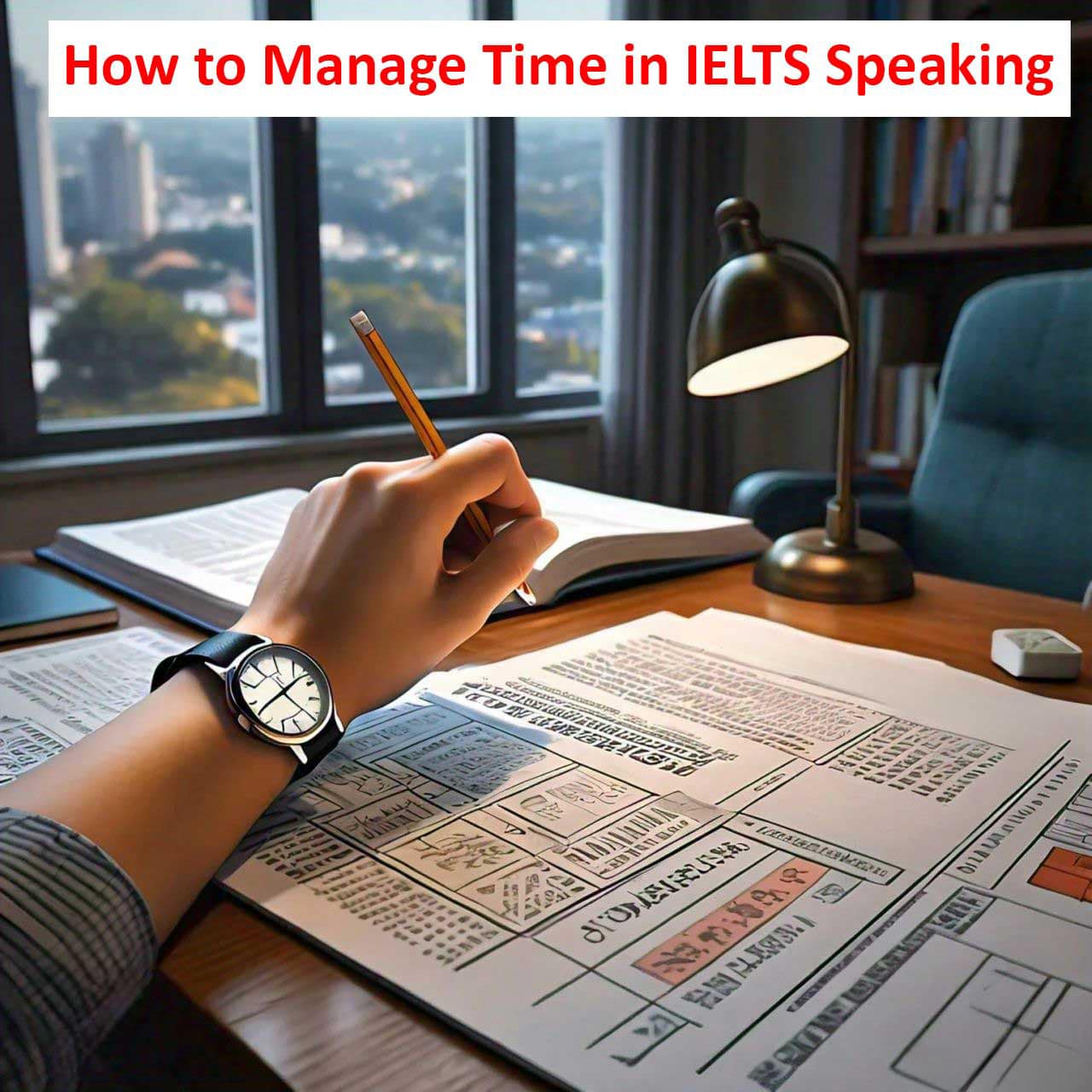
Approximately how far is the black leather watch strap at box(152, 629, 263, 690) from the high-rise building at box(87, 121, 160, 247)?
1638mm

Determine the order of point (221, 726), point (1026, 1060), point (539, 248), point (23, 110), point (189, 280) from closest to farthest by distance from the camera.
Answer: point (1026, 1060)
point (221, 726)
point (23, 110)
point (189, 280)
point (539, 248)

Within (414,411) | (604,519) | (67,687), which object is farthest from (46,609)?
(604,519)

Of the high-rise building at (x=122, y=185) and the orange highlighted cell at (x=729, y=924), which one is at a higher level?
the high-rise building at (x=122, y=185)

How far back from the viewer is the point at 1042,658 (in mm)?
699

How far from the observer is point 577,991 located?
362mm

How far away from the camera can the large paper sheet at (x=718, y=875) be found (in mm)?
340

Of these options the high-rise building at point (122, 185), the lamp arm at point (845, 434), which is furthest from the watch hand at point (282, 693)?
the high-rise building at point (122, 185)

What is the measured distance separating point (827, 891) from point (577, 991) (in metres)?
0.12

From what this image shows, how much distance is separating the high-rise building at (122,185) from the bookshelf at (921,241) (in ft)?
4.49

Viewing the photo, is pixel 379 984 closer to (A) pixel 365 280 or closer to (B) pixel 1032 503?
(B) pixel 1032 503

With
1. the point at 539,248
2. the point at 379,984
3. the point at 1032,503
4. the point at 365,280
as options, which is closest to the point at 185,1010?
the point at 379,984

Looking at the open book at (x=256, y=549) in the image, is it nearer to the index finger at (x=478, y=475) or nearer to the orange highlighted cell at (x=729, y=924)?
the index finger at (x=478, y=475)

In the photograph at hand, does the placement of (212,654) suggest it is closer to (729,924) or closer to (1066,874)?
(729,924)

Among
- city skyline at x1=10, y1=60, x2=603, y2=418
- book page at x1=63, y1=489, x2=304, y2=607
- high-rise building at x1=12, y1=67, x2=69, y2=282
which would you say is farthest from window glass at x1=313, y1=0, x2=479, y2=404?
book page at x1=63, y1=489, x2=304, y2=607
